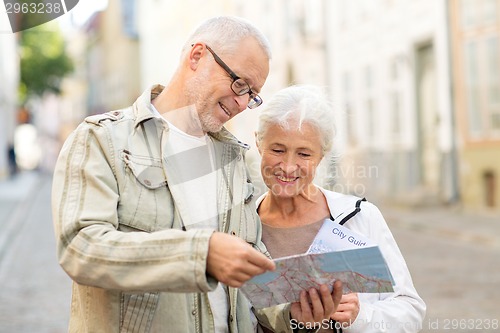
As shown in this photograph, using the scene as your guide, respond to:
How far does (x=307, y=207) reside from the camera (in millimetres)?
2865

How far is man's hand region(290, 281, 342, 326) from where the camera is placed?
7.72 ft

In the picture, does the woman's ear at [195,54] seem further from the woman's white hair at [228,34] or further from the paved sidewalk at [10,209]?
the paved sidewalk at [10,209]

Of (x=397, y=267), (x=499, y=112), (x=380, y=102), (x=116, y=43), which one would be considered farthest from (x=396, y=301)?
(x=116, y=43)

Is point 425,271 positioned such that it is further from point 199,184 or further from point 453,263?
point 199,184

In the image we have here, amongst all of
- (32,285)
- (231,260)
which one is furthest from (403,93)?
(231,260)

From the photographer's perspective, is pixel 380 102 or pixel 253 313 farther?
pixel 380 102

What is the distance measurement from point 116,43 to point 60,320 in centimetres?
5081

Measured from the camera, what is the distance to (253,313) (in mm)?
2619

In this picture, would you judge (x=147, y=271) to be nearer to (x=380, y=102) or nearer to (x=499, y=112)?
(x=499, y=112)

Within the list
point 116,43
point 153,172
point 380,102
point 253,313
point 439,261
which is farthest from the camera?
point 116,43

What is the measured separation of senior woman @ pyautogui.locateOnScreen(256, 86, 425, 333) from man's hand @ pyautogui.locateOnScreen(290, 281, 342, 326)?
24cm

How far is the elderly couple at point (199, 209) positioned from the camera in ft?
6.58

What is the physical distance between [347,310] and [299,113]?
0.61 meters

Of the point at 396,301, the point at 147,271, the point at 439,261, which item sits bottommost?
the point at 439,261
